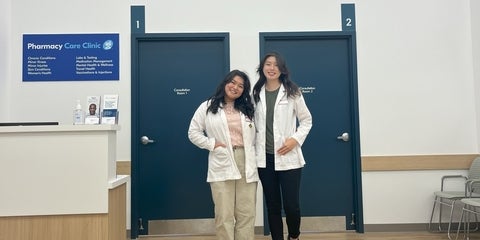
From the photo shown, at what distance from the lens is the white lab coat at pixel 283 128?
2.53 m

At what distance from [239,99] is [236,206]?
0.76m

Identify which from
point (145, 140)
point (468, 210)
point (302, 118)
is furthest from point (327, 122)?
point (145, 140)

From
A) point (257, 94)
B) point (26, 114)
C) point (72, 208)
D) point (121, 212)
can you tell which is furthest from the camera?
point (26, 114)

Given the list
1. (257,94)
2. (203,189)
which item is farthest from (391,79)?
(203,189)

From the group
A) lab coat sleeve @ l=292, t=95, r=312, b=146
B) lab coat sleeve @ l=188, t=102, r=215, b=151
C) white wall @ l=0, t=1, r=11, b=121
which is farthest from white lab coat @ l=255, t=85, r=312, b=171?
white wall @ l=0, t=1, r=11, b=121

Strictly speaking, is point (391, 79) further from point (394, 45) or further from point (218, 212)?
point (218, 212)

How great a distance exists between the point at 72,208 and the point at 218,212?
93cm

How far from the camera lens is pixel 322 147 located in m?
3.67

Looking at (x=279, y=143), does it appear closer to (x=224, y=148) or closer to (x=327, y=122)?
(x=224, y=148)

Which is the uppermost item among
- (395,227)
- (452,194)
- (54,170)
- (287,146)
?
(287,146)

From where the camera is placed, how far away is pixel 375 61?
3697 millimetres

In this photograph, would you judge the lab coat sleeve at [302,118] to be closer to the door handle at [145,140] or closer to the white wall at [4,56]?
the door handle at [145,140]

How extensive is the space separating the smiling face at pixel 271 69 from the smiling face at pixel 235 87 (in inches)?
7.8

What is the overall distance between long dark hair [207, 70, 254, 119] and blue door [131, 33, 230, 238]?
1.03 meters
